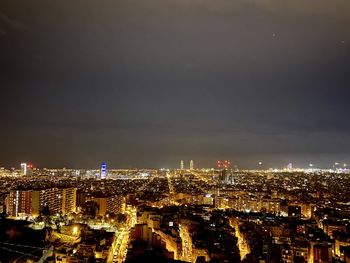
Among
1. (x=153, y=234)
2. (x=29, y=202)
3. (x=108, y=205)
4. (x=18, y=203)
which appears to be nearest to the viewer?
(x=153, y=234)

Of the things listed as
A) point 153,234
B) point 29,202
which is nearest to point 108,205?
point 29,202

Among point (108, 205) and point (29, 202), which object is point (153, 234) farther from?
point (29, 202)

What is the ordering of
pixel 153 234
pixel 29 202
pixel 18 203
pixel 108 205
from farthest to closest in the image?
pixel 108 205 < pixel 29 202 < pixel 18 203 < pixel 153 234

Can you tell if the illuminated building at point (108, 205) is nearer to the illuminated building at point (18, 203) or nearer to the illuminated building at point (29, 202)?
the illuminated building at point (29, 202)

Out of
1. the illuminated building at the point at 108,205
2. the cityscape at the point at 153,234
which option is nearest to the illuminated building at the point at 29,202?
the cityscape at the point at 153,234

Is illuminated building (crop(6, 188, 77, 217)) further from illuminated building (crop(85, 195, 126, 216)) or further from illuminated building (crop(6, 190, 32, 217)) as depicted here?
illuminated building (crop(85, 195, 126, 216))

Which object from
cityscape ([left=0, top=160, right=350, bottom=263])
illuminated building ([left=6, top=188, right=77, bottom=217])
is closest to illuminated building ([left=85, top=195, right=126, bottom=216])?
cityscape ([left=0, top=160, right=350, bottom=263])

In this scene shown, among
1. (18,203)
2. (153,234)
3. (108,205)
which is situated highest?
(18,203)

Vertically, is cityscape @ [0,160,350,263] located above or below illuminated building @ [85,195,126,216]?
below

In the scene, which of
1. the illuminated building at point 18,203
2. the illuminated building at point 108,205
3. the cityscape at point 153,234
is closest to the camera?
the cityscape at point 153,234

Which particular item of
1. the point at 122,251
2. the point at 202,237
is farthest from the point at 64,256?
the point at 202,237

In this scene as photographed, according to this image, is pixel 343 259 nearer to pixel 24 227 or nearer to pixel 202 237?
pixel 202 237
